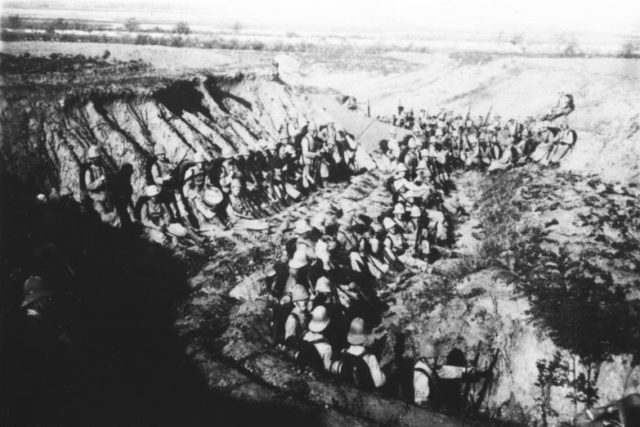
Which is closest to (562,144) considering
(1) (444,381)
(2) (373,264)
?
(2) (373,264)

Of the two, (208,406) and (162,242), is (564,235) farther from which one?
(162,242)

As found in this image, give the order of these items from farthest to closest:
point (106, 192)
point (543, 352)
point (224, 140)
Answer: point (224, 140)
point (106, 192)
point (543, 352)

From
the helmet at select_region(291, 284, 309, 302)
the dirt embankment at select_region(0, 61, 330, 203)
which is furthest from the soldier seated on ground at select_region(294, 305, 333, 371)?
the dirt embankment at select_region(0, 61, 330, 203)

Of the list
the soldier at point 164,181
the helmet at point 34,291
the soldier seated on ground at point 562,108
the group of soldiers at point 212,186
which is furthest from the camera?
the soldier seated on ground at point 562,108

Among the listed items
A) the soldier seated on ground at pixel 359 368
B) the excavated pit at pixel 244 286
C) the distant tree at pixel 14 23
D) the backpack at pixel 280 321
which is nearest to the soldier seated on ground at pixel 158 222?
the excavated pit at pixel 244 286

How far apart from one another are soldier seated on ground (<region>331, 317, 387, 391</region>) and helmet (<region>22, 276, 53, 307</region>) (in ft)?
12.7

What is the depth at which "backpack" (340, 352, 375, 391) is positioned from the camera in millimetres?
5559

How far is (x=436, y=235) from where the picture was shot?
33.8 ft

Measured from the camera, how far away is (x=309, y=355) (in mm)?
5781

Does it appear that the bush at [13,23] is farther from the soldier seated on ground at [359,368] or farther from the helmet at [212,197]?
the soldier seated on ground at [359,368]

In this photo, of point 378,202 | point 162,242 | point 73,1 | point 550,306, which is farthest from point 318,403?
point 73,1

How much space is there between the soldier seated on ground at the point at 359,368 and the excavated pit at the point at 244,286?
29 centimetres

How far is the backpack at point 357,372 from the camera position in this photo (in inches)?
219

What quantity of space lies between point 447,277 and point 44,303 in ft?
23.9
